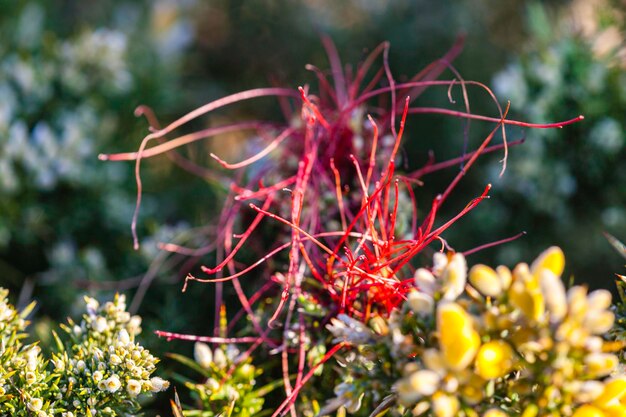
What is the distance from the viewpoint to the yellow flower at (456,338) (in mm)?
387

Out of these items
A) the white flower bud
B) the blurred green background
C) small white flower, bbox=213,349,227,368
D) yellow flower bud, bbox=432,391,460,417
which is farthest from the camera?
the blurred green background

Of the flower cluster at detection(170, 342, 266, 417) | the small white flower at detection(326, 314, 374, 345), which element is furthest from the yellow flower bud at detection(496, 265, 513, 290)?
the flower cluster at detection(170, 342, 266, 417)

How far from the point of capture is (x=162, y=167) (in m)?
1.19

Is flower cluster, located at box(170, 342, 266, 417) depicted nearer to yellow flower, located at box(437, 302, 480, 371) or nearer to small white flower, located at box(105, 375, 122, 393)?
small white flower, located at box(105, 375, 122, 393)

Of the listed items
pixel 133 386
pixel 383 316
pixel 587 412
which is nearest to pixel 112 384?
pixel 133 386

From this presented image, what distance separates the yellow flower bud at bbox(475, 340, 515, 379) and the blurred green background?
0.39m

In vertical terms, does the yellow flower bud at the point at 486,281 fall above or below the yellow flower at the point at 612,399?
above

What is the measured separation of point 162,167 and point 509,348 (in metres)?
0.91

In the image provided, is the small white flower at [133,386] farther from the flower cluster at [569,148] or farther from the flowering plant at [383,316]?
the flower cluster at [569,148]

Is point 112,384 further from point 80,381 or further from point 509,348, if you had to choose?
point 509,348

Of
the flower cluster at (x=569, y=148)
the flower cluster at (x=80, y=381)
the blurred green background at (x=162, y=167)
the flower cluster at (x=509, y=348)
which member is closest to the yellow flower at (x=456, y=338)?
the flower cluster at (x=509, y=348)

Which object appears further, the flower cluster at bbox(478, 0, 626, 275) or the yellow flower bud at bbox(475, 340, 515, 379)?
the flower cluster at bbox(478, 0, 626, 275)

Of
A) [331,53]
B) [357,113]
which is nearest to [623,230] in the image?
[357,113]

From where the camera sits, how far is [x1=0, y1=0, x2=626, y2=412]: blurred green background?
2.83 ft
